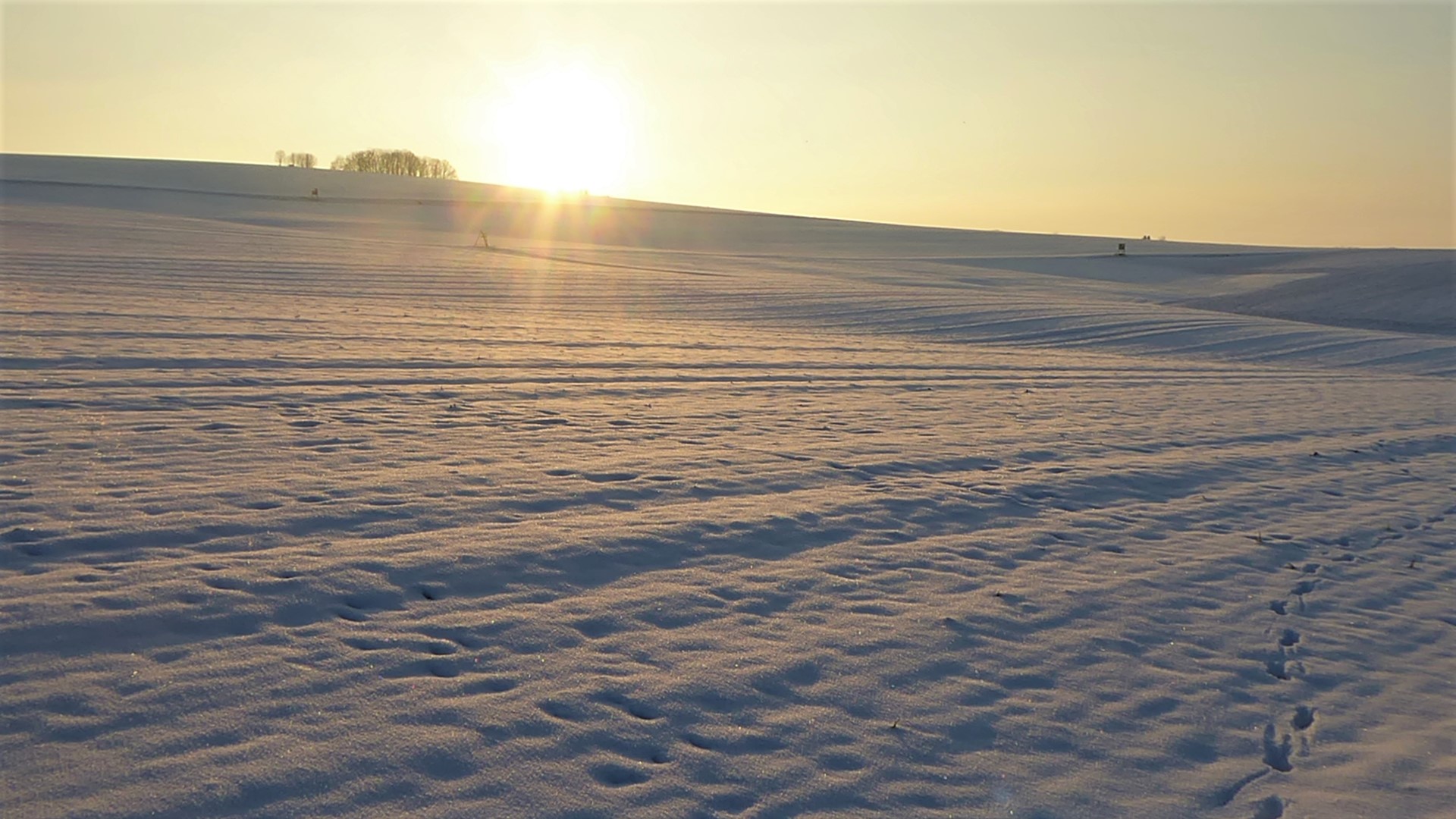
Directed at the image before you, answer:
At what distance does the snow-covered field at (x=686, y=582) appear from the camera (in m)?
4.49

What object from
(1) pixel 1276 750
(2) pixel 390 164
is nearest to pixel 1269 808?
(1) pixel 1276 750

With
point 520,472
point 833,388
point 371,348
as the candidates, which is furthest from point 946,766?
point 371,348

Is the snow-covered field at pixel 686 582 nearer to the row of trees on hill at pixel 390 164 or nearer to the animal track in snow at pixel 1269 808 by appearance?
the animal track in snow at pixel 1269 808

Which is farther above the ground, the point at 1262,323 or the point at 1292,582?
the point at 1262,323

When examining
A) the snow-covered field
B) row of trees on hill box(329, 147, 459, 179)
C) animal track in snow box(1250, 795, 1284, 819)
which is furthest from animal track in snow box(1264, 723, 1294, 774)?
row of trees on hill box(329, 147, 459, 179)

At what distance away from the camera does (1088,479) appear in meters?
9.90

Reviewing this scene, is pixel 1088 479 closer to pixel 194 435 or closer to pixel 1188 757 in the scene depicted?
pixel 1188 757

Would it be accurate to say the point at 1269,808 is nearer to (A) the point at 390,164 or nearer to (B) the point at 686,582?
(B) the point at 686,582

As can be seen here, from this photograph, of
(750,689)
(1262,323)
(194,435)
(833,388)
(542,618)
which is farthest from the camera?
(1262,323)

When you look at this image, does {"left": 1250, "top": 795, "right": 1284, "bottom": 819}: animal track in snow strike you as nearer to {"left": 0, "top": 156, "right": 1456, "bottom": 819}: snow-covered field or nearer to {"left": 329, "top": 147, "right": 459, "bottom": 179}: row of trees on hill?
{"left": 0, "top": 156, "right": 1456, "bottom": 819}: snow-covered field

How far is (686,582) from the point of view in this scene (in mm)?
6523

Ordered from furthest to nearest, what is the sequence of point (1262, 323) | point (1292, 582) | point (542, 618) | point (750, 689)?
point (1262, 323) → point (1292, 582) → point (542, 618) → point (750, 689)

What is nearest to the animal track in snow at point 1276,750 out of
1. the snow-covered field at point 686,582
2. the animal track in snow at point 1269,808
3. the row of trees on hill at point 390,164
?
the snow-covered field at point 686,582

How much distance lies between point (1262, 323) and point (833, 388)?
54.9ft
